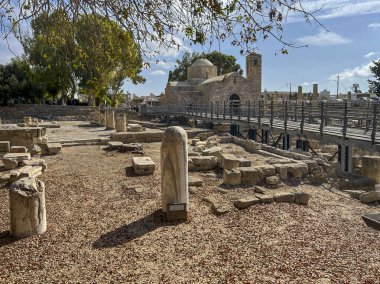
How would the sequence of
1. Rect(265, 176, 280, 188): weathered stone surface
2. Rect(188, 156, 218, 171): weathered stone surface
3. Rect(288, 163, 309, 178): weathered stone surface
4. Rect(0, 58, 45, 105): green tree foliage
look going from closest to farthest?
Rect(265, 176, 280, 188): weathered stone surface
Rect(288, 163, 309, 178): weathered stone surface
Rect(188, 156, 218, 171): weathered stone surface
Rect(0, 58, 45, 105): green tree foliage

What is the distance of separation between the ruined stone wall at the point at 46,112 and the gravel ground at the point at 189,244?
33712 millimetres

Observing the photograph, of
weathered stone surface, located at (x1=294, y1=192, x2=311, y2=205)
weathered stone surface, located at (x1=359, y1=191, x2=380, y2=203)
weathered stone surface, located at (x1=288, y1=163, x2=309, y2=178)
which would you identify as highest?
weathered stone surface, located at (x1=288, y1=163, x2=309, y2=178)

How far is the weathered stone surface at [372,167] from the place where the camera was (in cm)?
1168

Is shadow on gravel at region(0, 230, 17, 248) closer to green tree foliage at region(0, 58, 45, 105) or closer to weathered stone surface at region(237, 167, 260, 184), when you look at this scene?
weathered stone surface at region(237, 167, 260, 184)

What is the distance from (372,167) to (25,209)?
34.7ft

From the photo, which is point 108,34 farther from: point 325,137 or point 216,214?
point 325,137

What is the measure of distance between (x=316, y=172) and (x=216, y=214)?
4.19 meters

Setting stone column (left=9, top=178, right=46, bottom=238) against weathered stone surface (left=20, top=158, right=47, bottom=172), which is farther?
weathered stone surface (left=20, top=158, right=47, bottom=172)

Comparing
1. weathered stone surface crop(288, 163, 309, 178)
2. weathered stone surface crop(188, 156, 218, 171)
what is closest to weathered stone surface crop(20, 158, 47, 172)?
weathered stone surface crop(188, 156, 218, 171)

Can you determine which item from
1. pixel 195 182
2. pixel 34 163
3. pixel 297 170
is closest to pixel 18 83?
pixel 34 163

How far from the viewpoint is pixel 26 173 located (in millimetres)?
8562

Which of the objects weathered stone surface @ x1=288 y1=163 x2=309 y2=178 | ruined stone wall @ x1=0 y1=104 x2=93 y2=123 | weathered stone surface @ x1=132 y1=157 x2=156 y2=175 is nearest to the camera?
weathered stone surface @ x1=288 y1=163 x2=309 y2=178

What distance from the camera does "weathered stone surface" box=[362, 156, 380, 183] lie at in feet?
38.3

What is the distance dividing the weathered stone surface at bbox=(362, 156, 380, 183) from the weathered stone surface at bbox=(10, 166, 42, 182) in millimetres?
10020
